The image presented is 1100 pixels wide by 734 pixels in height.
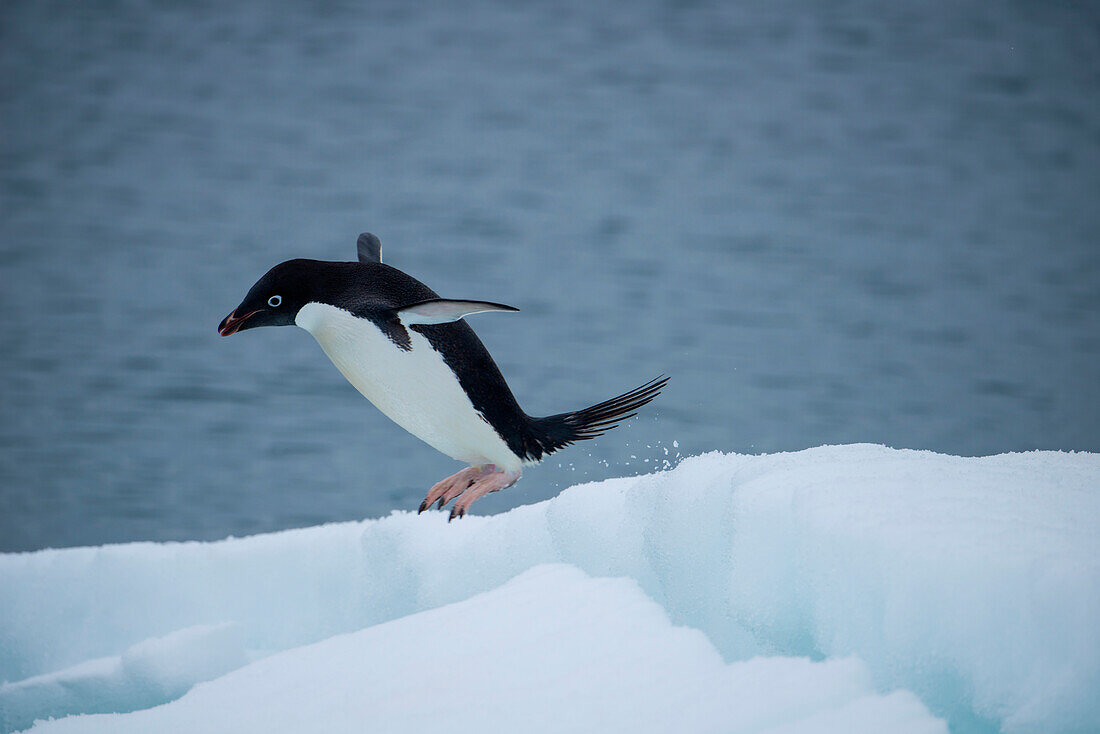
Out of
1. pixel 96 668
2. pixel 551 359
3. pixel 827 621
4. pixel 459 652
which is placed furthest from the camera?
pixel 551 359

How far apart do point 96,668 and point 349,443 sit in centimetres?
56

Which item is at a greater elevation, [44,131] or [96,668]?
[44,131]

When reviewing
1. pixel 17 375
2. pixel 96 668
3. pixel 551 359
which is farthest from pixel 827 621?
pixel 17 375

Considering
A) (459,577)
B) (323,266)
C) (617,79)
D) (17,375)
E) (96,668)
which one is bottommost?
(96,668)

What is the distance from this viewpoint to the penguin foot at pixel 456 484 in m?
0.90

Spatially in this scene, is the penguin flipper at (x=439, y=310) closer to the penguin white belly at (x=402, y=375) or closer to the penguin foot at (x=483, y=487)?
the penguin white belly at (x=402, y=375)

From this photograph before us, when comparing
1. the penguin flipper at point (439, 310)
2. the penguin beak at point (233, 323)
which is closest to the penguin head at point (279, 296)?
the penguin beak at point (233, 323)

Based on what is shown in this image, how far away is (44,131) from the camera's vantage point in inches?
64.3

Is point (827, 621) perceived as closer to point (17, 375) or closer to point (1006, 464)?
point (1006, 464)

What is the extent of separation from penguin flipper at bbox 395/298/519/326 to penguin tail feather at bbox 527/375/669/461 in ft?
0.54

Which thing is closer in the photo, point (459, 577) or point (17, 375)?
point (459, 577)

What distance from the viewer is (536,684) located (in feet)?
2.46

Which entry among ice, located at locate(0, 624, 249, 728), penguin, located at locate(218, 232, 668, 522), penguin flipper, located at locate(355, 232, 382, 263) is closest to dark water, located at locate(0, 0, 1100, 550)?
ice, located at locate(0, 624, 249, 728)

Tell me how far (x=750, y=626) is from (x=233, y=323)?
0.58m
